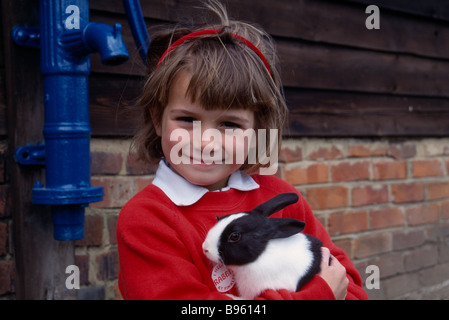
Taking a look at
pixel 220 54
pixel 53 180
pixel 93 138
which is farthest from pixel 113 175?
pixel 220 54

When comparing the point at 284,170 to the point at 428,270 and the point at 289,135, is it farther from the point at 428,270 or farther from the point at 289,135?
the point at 428,270

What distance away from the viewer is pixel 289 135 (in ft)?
7.48

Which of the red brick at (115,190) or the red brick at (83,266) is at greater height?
the red brick at (115,190)

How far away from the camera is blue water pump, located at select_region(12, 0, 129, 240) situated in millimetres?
1467

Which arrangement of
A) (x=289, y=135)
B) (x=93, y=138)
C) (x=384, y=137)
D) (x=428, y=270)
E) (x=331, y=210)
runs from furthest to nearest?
(x=428, y=270) < (x=384, y=137) < (x=331, y=210) < (x=289, y=135) < (x=93, y=138)

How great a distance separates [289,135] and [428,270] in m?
1.40

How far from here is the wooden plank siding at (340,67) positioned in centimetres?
181

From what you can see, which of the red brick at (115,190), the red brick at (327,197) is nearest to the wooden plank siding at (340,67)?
the red brick at (115,190)

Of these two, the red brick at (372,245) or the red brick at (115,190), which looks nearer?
the red brick at (115,190)

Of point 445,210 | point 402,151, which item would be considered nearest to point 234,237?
point 402,151

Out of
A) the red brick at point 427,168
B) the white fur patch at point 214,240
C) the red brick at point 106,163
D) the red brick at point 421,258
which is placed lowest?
the red brick at point 421,258

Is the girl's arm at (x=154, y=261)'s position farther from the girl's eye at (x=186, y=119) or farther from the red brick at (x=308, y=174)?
the red brick at (x=308, y=174)

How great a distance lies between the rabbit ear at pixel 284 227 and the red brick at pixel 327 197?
130cm

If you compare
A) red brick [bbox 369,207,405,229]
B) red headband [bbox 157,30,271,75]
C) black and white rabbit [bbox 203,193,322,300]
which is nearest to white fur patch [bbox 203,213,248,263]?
black and white rabbit [bbox 203,193,322,300]
